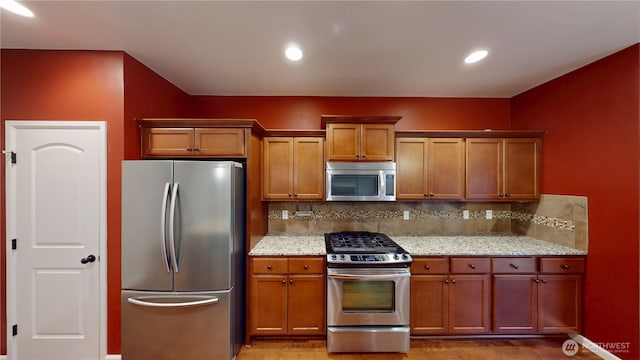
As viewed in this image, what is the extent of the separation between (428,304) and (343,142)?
1.91 meters

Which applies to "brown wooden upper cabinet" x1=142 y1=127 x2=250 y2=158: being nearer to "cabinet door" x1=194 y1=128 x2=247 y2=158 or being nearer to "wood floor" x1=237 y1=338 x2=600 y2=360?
"cabinet door" x1=194 y1=128 x2=247 y2=158

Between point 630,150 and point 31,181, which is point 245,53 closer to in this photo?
point 31,181

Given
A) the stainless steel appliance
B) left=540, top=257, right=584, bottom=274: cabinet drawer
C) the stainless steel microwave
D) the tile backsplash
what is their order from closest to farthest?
the stainless steel appliance < left=540, top=257, right=584, bottom=274: cabinet drawer < the stainless steel microwave < the tile backsplash

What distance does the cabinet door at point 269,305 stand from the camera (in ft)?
8.46

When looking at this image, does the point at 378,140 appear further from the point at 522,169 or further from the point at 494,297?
the point at 494,297

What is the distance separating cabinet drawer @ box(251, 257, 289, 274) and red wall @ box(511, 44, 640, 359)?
9.72ft

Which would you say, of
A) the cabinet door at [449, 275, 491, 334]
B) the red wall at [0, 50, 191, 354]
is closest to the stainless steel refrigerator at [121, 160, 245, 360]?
the red wall at [0, 50, 191, 354]

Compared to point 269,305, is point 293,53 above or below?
above

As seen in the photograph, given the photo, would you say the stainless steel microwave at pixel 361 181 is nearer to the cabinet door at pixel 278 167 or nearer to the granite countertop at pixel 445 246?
the cabinet door at pixel 278 167

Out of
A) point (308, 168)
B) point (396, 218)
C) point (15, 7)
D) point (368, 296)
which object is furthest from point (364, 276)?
point (15, 7)

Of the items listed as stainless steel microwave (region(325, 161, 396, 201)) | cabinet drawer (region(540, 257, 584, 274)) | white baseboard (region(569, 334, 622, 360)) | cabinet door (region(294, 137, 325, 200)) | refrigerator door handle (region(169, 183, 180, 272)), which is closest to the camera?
refrigerator door handle (region(169, 183, 180, 272))

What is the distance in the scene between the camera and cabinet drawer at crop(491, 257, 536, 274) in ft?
8.50

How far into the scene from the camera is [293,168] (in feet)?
10.0

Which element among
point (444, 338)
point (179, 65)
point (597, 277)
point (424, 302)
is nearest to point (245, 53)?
point (179, 65)
